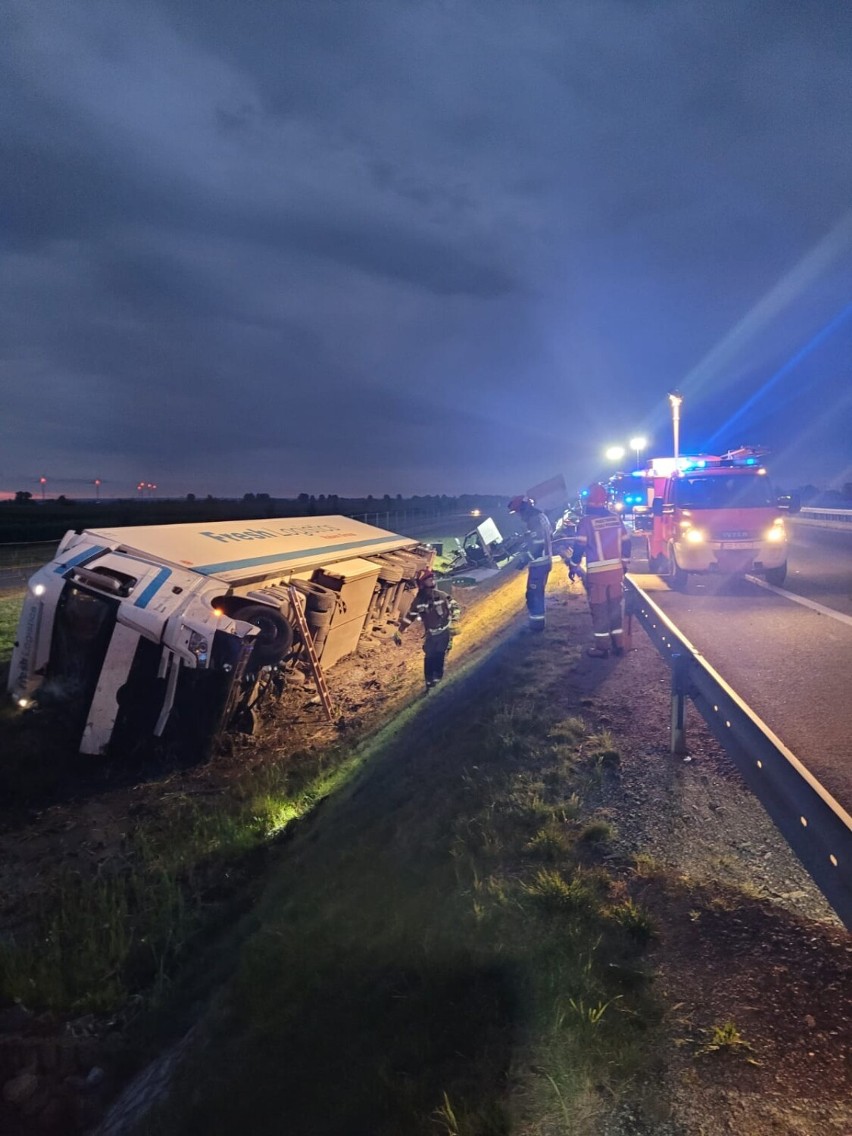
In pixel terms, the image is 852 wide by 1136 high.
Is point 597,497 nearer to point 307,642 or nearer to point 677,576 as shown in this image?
point 307,642

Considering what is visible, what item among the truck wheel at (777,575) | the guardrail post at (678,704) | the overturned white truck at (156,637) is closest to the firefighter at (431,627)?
the overturned white truck at (156,637)

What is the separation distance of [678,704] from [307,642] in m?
4.37

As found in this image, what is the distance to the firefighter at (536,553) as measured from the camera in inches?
389

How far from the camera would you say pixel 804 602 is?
38.9 feet

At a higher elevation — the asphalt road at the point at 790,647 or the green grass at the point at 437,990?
the asphalt road at the point at 790,647

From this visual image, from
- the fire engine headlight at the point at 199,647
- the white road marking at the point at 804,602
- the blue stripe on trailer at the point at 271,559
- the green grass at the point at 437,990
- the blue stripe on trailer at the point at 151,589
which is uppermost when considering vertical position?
the blue stripe on trailer at the point at 271,559

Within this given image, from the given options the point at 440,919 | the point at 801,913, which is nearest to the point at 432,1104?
the point at 440,919

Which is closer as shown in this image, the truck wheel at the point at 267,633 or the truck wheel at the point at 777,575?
the truck wheel at the point at 267,633

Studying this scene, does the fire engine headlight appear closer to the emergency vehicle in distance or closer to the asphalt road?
the asphalt road

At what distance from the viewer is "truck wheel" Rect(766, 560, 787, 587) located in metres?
13.5

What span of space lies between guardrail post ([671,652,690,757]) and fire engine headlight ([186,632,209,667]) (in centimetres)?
407

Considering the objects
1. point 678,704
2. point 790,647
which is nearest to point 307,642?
point 678,704

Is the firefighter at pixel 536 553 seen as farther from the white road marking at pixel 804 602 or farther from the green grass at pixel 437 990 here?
the green grass at pixel 437 990

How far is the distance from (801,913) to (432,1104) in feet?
5.89
